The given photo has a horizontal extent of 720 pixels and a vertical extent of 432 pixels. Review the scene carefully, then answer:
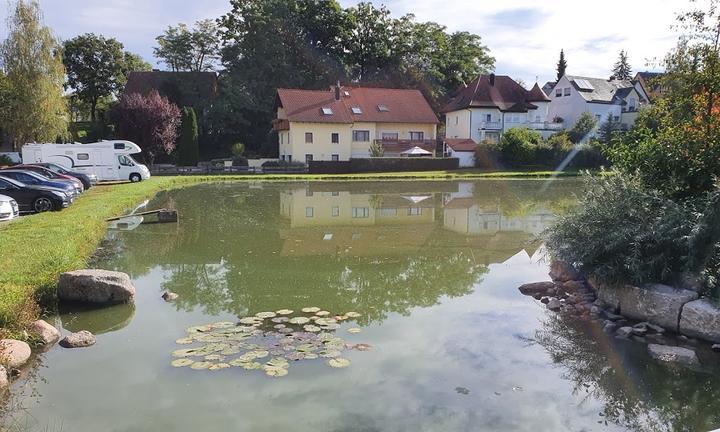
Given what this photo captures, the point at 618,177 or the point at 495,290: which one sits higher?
the point at 618,177

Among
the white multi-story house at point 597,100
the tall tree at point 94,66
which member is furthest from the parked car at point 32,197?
the white multi-story house at point 597,100

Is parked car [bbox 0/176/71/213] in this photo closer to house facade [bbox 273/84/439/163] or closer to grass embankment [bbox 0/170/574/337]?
grass embankment [bbox 0/170/574/337]

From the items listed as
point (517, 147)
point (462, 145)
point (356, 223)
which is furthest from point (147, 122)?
point (517, 147)

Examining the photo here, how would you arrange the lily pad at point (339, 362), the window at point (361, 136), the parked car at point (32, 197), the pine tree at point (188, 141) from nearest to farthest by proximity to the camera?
the lily pad at point (339, 362) → the parked car at point (32, 197) → the pine tree at point (188, 141) → the window at point (361, 136)

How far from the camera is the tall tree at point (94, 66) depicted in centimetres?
5866

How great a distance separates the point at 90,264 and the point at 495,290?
922 cm

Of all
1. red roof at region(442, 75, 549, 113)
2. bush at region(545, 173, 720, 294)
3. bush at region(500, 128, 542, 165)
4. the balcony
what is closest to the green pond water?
bush at region(545, 173, 720, 294)

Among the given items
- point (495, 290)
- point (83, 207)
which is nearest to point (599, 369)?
point (495, 290)

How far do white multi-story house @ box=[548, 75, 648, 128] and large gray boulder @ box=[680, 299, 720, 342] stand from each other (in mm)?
55249

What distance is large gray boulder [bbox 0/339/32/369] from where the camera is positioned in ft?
21.3

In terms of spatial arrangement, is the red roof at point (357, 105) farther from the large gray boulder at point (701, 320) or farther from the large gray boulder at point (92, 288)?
the large gray boulder at point (701, 320)

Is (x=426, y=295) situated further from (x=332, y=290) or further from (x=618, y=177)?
(x=618, y=177)

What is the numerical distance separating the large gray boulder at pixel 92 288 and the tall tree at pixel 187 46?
5019cm

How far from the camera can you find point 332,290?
1041 centimetres
